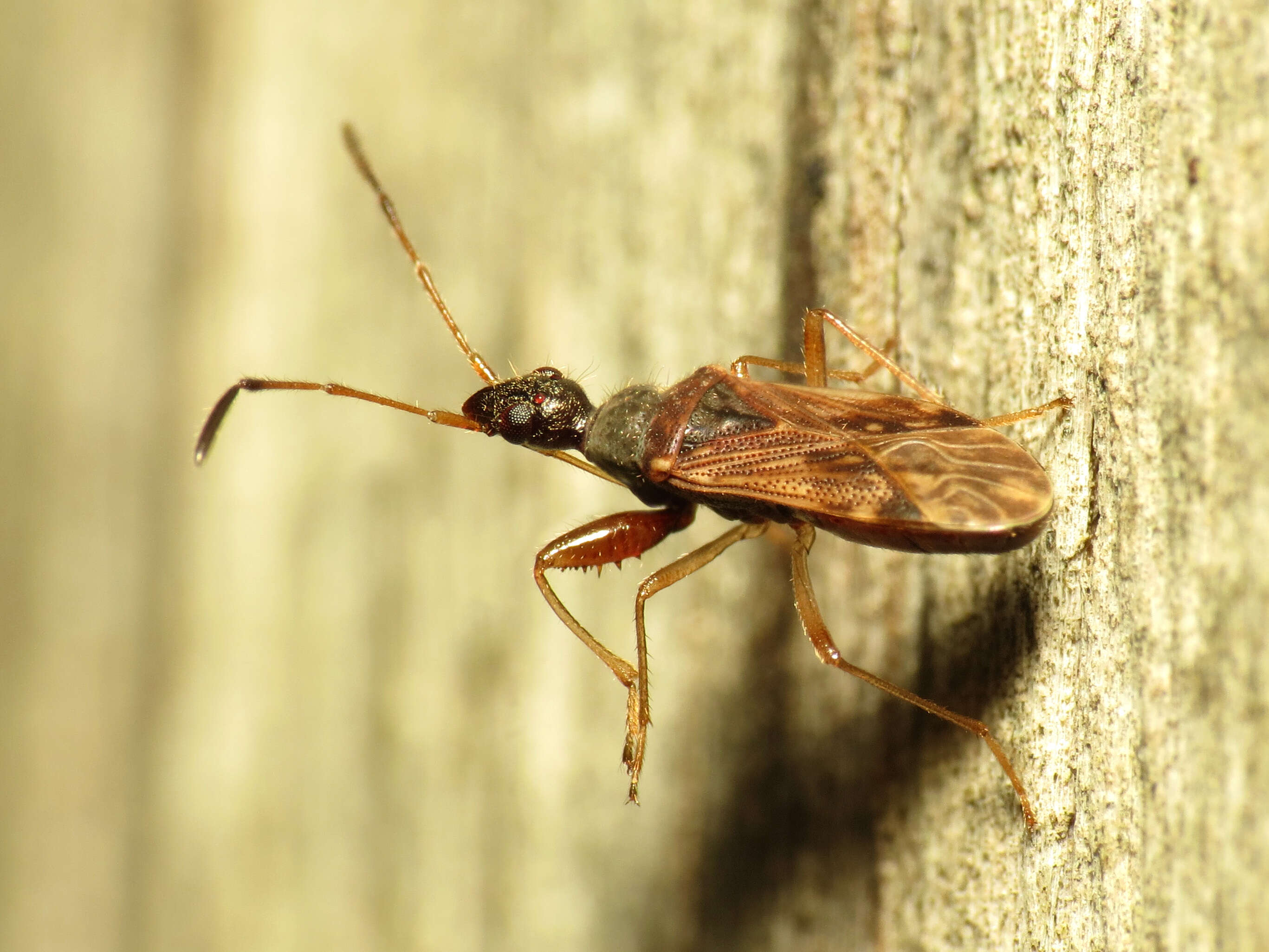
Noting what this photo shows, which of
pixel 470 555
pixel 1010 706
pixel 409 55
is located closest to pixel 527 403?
pixel 470 555

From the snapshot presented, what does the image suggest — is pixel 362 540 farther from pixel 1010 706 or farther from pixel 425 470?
pixel 1010 706

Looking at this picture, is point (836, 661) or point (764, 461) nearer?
point (836, 661)

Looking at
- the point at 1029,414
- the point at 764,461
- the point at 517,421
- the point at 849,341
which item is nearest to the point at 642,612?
the point at 764,461

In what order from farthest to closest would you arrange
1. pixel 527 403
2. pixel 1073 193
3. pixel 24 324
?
1. pixel 24 324
2. pixel 527 403
3. pixel 1073 193

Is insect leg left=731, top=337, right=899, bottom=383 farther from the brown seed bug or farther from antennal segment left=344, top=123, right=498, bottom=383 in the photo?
antennal segment left=344, top=123, right=498, bottom=383

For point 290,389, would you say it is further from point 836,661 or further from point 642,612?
point 836,661

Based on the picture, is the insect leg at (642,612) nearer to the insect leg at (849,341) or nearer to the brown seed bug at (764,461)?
the brown seed bug at (764,461)
